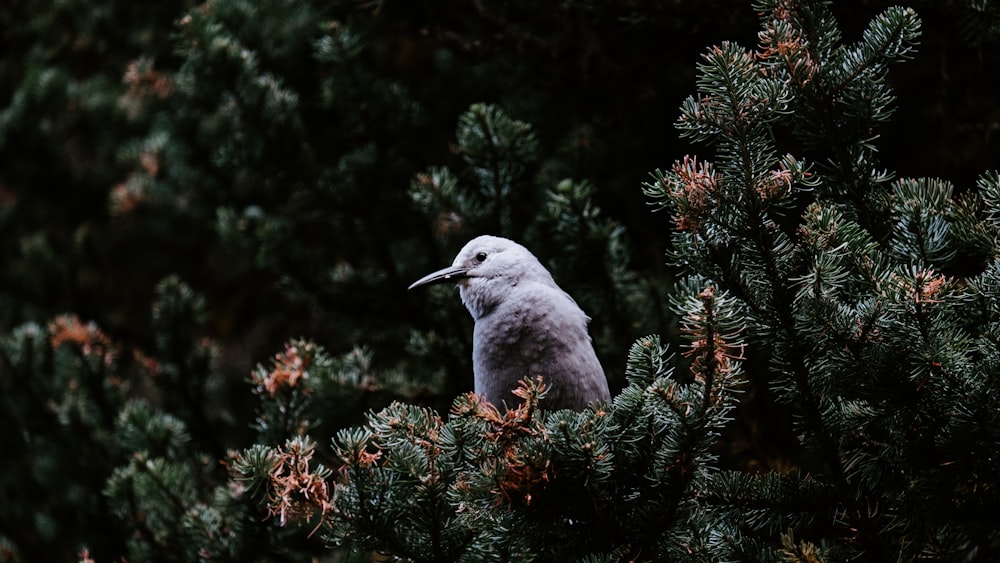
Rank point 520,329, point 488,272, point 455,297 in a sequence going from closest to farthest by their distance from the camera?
point 520,329
point 488,272
point 455,297

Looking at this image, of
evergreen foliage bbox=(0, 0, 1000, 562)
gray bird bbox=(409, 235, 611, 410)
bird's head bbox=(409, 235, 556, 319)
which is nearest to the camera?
evergreen foliage bbox=(0, 0, 1000, 562)

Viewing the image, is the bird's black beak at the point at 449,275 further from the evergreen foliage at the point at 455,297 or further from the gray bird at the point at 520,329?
the evergreen foliage at the point at 455,297

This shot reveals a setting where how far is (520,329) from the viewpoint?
2.62 meters

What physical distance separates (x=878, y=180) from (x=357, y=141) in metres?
2.08

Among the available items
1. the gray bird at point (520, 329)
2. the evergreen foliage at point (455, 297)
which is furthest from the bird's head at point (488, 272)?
the evergreen foliage at point (455, 297)

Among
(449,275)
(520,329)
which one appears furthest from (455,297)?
(520,329)

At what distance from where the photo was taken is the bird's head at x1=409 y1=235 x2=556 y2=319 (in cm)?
279

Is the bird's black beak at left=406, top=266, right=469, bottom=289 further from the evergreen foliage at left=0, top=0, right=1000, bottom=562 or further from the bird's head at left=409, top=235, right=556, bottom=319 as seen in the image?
the evergreen foliage at left=0, top=0, right=1000, bottom=562

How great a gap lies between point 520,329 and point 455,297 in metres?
0.51

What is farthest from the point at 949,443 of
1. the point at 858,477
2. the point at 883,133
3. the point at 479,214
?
the point at 883,133

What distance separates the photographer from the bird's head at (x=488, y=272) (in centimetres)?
279

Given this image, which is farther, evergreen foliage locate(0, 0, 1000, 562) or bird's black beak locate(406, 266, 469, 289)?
bird's black beak locate(406, 266, 469, 289)

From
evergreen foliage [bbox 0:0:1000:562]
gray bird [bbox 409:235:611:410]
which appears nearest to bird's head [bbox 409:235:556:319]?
gray bird [bbox 409:235:611:410]

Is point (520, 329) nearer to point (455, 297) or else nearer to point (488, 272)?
point (488, 272)
